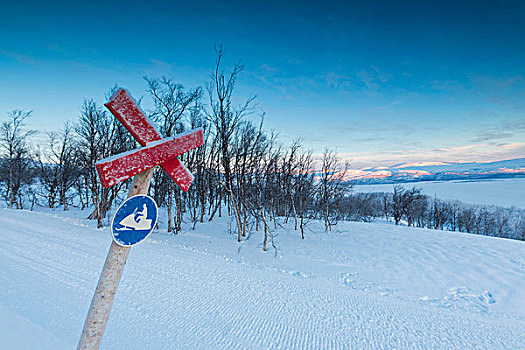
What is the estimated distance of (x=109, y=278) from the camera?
5.68 ft

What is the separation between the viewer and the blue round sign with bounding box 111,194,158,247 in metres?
1.59

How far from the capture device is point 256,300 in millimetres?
4477

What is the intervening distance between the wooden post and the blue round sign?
0.11 meters

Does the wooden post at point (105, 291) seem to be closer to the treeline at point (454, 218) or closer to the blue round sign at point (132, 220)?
the blue round sign at point (132, 220)

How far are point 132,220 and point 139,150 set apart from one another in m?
0.51

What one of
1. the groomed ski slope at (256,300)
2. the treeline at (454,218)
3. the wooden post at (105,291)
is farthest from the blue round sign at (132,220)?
the treeline at (454,218)

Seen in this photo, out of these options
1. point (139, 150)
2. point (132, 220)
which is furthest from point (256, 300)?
point (139, 150)

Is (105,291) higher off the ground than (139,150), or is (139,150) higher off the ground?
(139,150)

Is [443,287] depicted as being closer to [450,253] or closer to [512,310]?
[512,310]

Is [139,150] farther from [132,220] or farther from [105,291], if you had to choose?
[105,291]

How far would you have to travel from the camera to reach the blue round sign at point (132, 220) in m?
1.59

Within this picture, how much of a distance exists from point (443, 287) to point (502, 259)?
4146 millimetres

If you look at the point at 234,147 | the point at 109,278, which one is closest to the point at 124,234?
the point at 109,278

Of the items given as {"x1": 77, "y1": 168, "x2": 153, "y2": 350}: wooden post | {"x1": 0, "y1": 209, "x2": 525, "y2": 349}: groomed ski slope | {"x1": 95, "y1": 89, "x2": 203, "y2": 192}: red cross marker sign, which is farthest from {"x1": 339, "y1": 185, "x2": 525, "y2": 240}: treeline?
{"x1": 77, "y1": 168, "x2": 153, "y2": 350}: wooden post
